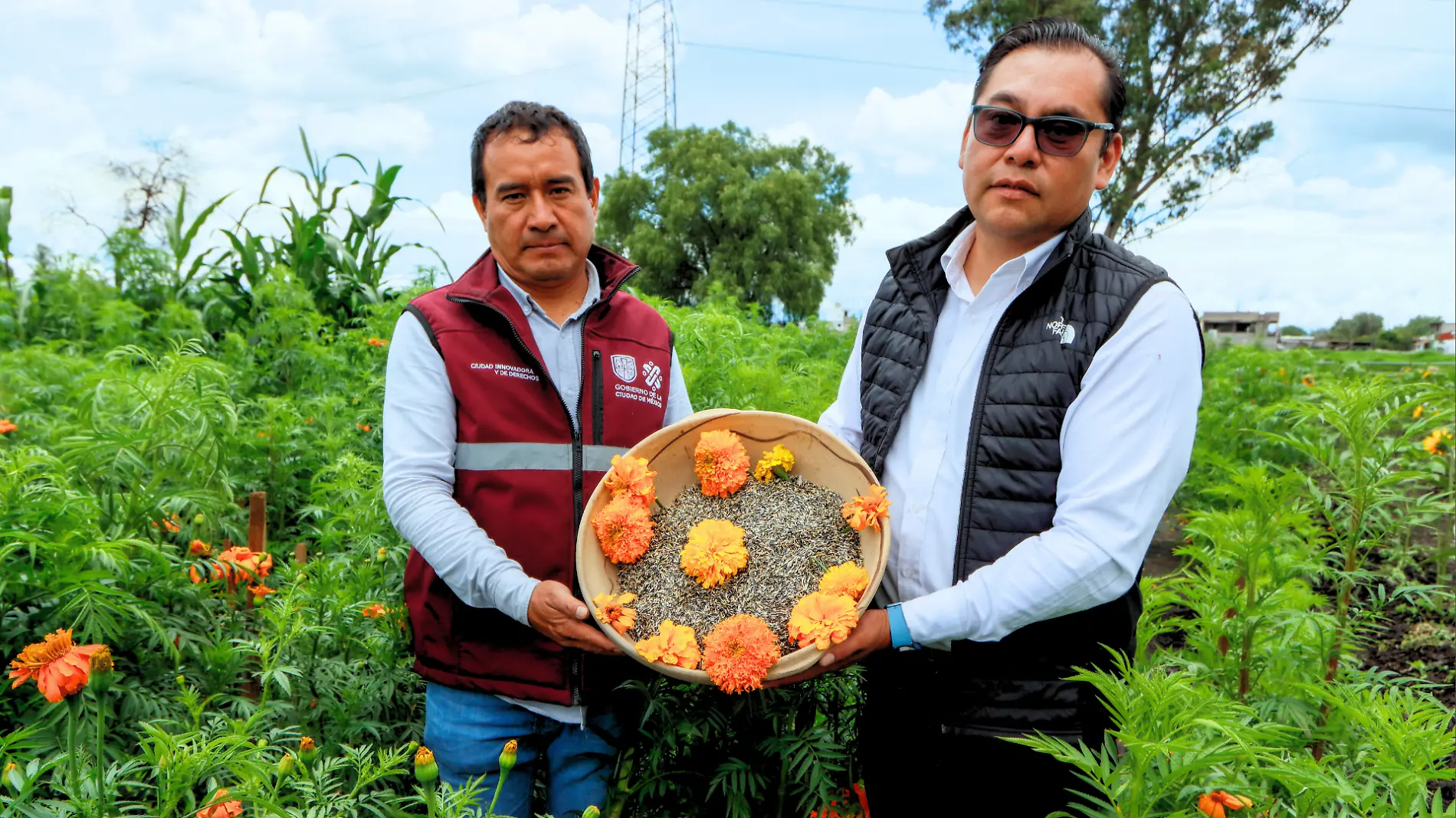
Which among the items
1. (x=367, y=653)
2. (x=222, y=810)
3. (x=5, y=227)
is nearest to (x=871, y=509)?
(x=222, y=810)

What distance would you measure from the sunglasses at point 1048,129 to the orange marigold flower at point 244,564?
91.0 inches

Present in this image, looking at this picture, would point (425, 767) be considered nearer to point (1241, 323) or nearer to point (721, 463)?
point (721, 463)

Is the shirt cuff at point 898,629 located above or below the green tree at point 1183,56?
below

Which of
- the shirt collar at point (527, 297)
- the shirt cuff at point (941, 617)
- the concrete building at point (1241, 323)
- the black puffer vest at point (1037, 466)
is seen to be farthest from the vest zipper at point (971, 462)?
the concrete building at point (1241, 323)

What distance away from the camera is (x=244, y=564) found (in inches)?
105

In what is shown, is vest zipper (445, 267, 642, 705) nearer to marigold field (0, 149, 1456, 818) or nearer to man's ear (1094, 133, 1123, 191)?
marigold field (0, 149, 1456, 818)

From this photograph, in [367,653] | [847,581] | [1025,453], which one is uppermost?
[1025,453]

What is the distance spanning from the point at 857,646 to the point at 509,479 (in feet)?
2.67

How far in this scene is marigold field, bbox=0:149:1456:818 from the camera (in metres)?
1.58

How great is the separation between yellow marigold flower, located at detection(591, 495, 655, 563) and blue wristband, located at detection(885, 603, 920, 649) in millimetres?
489

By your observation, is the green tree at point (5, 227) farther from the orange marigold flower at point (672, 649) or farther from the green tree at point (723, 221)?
Result: the green tree at point (723, 221)

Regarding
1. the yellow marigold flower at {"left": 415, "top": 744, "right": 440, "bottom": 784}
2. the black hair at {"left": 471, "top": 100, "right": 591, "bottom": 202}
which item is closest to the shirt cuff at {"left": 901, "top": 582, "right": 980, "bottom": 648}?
the yellow marigold flower at {"left": 415, "top": 744, "right": 440, "bottom": 784}

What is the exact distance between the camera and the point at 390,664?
2479 millimetres

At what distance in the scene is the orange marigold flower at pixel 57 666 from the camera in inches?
66.5
